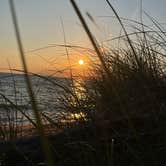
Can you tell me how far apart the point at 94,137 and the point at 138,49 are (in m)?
1.30

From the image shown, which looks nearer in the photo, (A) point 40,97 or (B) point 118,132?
(B) point 118,132

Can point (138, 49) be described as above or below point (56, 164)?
above

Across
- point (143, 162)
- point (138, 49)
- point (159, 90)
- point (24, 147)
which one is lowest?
point (143, 162)

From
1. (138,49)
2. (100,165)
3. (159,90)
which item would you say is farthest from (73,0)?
(138,49)

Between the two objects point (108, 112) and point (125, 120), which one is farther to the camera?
point (108, 112)

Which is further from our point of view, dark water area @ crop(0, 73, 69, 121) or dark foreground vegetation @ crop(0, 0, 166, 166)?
dark water area @ crop(0, 73, 69, 121)

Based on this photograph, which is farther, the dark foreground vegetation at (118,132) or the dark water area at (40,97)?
the dark water area at (40,97)

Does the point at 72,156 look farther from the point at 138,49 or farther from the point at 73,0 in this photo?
the point at 138,49

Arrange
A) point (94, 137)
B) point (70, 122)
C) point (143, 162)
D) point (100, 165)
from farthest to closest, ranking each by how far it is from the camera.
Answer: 1. point (70, 122)
2. point (94, 137)
3. point (100, 165)
4. point (143, 162)

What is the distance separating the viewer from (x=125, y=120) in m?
1.40

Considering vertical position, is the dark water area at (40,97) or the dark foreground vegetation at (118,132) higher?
the dark water area at (40,97)

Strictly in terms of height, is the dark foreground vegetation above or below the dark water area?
below

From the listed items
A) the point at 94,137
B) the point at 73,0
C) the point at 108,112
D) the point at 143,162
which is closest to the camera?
the point at 73,0

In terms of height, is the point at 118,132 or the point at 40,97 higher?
the point at 40,97
